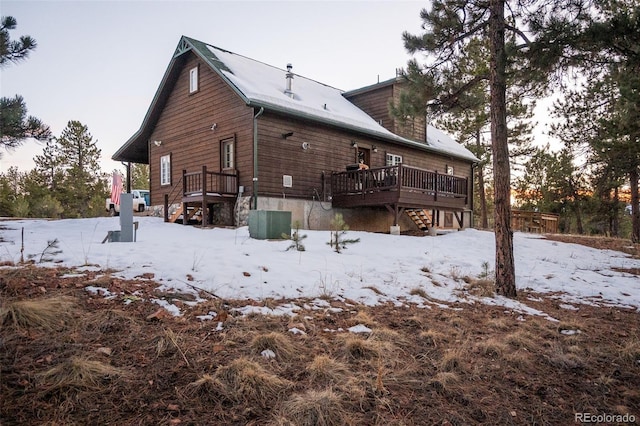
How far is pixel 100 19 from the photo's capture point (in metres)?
7.42

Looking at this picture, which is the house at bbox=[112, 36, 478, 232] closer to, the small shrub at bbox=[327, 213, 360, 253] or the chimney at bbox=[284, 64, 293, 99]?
the chimney at bbox=[284, 64, 293, 99]

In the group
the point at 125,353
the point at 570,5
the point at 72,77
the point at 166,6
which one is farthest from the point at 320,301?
the point at 72,77

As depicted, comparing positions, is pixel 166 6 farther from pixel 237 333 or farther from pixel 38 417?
pixel 38 417

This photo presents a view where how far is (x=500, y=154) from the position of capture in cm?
655

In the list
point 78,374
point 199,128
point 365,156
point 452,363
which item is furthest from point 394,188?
point 78,374

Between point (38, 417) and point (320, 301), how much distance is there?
3183mm

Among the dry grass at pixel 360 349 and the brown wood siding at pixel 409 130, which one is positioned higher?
the brown wood siding at pixel 409 130

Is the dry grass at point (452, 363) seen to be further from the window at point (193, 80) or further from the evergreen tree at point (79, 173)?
the evergreen tree at point (79, 173)

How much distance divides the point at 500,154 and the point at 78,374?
6642 mm

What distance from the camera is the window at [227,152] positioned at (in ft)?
42.9

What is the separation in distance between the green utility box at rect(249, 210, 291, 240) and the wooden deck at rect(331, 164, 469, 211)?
191 inches

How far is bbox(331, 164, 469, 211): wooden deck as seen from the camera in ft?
41.5

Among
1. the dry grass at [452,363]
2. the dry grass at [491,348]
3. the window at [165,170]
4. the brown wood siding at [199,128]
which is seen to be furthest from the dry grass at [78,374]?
the window at [165,170]

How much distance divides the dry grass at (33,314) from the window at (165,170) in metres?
13.2
